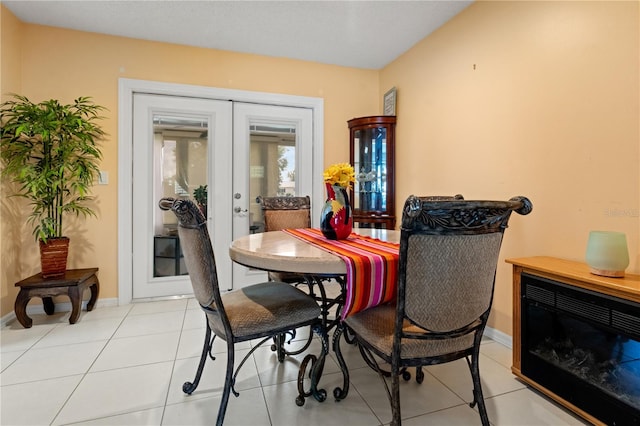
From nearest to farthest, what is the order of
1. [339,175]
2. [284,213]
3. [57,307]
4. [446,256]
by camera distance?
[446,256], [339,175], [284,213], [57,307]

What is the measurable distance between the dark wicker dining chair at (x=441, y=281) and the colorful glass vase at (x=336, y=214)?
2.06 ft

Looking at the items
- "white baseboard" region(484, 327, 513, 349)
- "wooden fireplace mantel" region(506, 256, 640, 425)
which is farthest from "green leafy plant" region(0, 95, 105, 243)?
"white baseboard" region(484, 327, 513, 349)

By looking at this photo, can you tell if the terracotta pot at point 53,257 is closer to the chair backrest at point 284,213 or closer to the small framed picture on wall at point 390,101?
the chair backrest at point 284,213

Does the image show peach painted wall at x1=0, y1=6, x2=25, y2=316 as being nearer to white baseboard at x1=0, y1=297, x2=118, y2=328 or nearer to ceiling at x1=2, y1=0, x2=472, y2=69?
white baseboard at x1=0, y1=297, x2=118, y2=328

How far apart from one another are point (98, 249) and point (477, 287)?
3.18m

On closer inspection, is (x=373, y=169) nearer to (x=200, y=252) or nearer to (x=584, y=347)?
(x=584, y=347)

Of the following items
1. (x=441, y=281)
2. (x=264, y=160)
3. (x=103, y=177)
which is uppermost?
(x=264, y=160)

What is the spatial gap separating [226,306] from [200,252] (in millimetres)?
364

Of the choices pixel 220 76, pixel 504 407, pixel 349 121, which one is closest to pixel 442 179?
pixel 349 121

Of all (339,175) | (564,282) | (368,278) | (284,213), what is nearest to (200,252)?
(368,278)

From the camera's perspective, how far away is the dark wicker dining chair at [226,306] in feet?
4.31

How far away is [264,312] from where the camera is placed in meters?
1.49

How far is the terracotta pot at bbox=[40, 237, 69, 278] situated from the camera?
8.46 feet

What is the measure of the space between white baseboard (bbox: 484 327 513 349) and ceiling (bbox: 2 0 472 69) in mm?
2506
